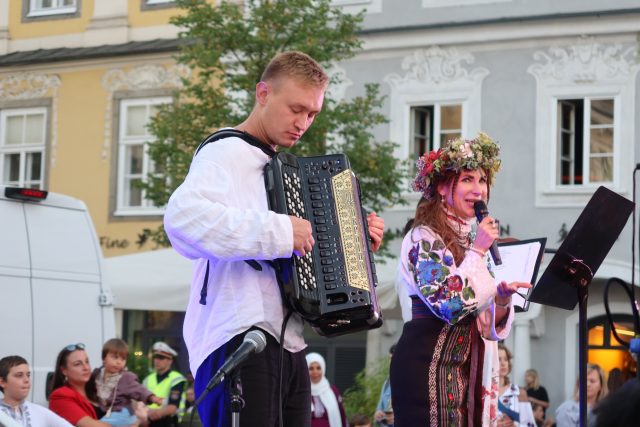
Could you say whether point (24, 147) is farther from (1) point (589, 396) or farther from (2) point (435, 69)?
(1) point (589, 396)

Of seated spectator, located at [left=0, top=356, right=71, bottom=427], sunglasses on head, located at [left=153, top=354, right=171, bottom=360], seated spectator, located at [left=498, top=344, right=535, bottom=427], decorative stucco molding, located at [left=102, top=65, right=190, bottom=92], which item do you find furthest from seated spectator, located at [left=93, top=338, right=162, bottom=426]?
decorative stucco molding, located at [left=102, top=65, right=190, bottom=92]

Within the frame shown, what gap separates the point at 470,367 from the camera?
226 inches

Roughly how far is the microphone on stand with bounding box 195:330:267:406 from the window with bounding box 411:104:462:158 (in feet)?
56.6

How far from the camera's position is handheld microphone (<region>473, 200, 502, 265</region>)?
5574mm

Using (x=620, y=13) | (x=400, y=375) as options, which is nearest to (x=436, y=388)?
(x=400, y=375)

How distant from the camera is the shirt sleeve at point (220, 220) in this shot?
14.2ft

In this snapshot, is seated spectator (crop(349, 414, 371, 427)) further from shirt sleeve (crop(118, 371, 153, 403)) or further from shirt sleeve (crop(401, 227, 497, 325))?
shirt sleeve (crop(401, 227, 497, 325))

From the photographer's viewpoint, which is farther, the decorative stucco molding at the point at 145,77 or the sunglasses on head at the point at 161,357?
the decorative stucco molding at the point at 145,77

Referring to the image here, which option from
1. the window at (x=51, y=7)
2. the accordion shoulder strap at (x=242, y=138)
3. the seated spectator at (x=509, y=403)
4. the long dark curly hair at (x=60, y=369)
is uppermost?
the window at (x=51, y=7)

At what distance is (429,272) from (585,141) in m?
15.6

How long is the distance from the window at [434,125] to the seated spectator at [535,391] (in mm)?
4412

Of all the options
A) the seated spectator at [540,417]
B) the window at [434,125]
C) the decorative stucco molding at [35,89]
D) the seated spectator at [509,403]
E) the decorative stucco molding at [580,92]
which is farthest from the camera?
the decorative stucco molding at [35,89]

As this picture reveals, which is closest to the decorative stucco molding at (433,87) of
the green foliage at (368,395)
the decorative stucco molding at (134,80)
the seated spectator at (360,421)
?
the decorative stucco molding at (134,80)

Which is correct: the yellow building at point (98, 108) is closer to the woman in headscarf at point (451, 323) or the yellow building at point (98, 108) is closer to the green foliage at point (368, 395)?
the green foliage at point (368, 395)
